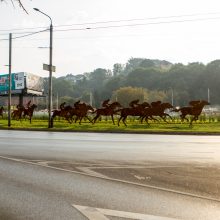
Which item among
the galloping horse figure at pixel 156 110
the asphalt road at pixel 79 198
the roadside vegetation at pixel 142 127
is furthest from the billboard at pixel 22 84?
the asphalt road at pixel 79 198

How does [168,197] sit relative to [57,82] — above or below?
below

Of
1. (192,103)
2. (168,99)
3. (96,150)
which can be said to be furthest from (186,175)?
(168,99)

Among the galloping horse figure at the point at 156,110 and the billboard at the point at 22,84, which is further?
the billboard at the point at 22,84

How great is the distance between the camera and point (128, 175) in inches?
346

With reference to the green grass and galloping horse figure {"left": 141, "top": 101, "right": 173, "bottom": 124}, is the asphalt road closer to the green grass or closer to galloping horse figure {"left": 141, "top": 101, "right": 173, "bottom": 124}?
the green grass

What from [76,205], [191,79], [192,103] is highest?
[191,79]

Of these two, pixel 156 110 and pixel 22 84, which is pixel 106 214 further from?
pixel 22 84

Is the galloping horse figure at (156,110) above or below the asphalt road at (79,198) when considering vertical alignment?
above

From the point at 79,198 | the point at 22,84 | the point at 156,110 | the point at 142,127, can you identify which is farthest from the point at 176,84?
the point at 79,198

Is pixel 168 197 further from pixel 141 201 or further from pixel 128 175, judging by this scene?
pixel 128 175

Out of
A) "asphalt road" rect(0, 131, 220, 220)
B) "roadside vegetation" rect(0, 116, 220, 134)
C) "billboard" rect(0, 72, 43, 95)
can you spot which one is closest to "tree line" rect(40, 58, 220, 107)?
"billboard" rect(0, 72, 43, 95)

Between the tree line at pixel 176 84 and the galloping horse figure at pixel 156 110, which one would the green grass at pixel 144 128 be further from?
the tree line at pixel 176 84

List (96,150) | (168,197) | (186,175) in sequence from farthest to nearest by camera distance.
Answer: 1. (96,150)
2. (186,175)
3. (168,197)

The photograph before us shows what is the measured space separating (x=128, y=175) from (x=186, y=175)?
1144 mm
